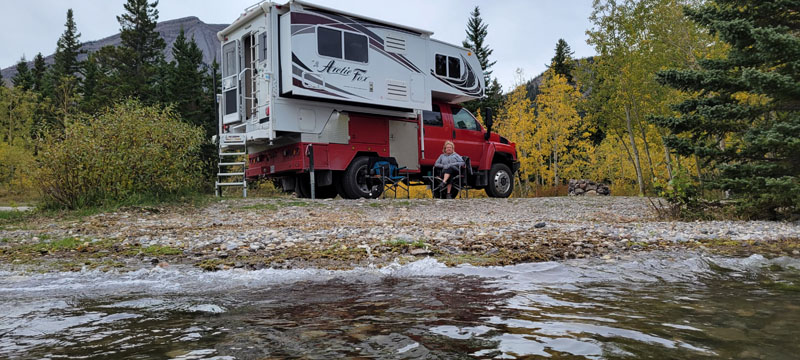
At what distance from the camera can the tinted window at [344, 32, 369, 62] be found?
34.5 feet

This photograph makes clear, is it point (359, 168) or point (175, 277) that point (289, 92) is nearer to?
point (359, 168)

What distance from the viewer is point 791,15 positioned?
703 cm

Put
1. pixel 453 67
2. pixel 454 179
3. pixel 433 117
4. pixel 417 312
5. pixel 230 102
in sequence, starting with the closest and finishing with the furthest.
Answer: pixel 417 312 < pixel 230 102 < pixel 454 179 < pixel 433 117 < pixel 453 67

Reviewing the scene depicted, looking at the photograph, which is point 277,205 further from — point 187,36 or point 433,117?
point 187,36

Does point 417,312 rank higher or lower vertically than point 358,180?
lower

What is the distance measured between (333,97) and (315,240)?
564 cm

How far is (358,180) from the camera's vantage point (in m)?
11.2

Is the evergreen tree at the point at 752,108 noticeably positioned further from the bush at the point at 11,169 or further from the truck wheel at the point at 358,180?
the bush at the point at 11,169

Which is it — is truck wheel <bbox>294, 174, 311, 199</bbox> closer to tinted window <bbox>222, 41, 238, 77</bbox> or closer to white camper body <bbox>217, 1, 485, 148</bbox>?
white camper body <bbox>217, 1, 485, 148</bbox>

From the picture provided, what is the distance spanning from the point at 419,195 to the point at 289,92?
17741 mm

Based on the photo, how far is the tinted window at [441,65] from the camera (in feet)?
40.6

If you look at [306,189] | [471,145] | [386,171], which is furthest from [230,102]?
[471,145]

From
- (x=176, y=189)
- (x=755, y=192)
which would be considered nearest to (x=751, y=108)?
(x=755, y=192)

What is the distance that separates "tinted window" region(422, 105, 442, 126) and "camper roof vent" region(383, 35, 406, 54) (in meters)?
1.68
